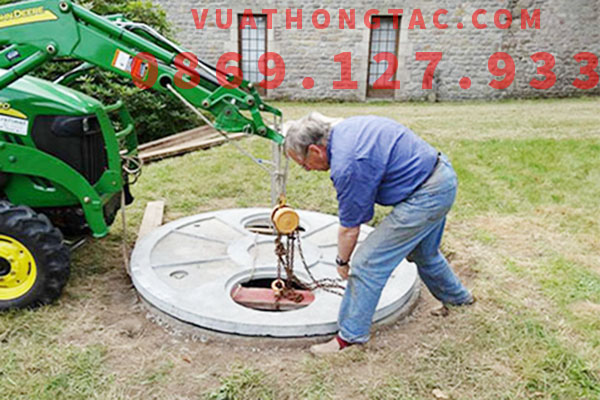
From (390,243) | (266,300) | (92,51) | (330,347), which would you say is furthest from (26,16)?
(330,347)

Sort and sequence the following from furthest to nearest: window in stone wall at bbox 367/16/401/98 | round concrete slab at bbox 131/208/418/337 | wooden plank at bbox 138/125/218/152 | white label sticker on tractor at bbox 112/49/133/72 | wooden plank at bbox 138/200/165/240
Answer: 1. window in stone wall at bbox 367/16/401/98
2. wooden plank at bbox 138/125/218/152
3. wooden plank at bbox 138/200/165/240
4. white label sticker on tractor at bbox 112/49/133/72
5. round concrete slab at bbox 131/208/418/337

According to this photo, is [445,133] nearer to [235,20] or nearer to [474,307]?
[474,307]

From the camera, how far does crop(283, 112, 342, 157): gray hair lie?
2.56 m

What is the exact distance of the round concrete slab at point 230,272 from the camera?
3000mm

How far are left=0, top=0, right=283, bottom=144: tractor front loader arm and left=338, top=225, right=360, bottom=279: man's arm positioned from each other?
1.08 m

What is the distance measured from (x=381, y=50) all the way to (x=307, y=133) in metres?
13.7

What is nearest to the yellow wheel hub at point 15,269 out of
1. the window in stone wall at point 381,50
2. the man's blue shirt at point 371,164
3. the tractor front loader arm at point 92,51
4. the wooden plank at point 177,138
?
the tractor front loader arm at point 92,51

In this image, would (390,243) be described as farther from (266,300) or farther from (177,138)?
(177,138)

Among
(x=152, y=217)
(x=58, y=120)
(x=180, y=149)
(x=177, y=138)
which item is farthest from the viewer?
(x=177, y=138)

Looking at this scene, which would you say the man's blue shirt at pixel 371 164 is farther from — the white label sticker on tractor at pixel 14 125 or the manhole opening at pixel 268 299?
the white label sticker on tractor at pixel 14 125

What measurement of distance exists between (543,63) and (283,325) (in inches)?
601

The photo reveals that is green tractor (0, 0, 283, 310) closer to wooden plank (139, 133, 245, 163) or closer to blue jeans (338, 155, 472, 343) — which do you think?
blue jeans (338, 155, 472, 343)

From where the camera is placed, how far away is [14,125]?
326 cm

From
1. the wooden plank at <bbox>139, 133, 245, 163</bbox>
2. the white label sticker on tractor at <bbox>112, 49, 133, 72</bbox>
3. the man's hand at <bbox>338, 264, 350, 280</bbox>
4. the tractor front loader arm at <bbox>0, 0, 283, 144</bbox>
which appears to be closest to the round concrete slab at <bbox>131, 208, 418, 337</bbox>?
the man's hand at <bbox>338, 264, 350, 280</bbox>
